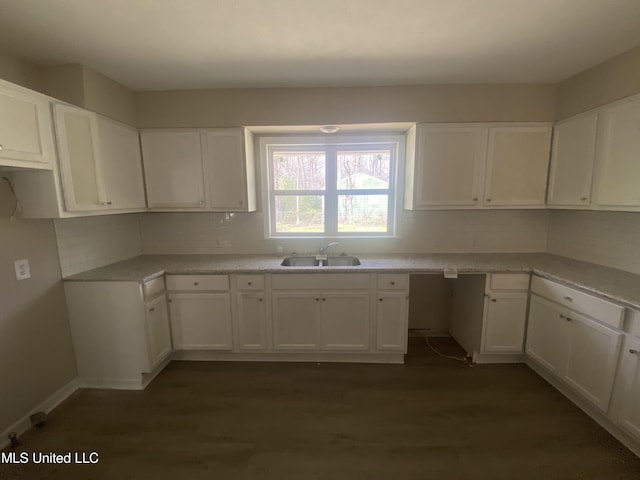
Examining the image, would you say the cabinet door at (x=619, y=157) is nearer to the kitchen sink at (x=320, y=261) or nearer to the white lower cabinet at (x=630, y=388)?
the white lower cabinet at (x=630, y=388)

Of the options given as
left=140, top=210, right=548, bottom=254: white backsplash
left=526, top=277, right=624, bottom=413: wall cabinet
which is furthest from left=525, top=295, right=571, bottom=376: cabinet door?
left=140, top=210, right=548, bottom=254: white backsplash

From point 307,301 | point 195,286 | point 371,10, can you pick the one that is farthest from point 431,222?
point 195,286

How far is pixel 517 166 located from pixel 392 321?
6.19ft

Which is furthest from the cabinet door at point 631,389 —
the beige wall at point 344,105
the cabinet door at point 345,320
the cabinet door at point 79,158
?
the cabinet door at point 79,158

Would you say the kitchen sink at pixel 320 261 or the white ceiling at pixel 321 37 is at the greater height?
the white ceiling at pixel 321 37

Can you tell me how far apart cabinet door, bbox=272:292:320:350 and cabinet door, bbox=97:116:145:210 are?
1.60 metres

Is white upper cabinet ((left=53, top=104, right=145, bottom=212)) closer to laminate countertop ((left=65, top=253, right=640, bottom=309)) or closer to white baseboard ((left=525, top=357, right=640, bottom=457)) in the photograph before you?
laminate countertop ((left=65, top=253, right=640, bottom=309))

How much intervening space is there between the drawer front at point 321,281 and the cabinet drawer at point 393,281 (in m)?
0.13

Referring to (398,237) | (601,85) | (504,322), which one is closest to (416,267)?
(398,237)

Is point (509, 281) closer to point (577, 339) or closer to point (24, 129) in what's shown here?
point (577, 339)

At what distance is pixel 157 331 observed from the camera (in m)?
2.42

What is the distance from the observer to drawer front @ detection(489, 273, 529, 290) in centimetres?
242

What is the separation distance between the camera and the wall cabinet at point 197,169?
2691mm

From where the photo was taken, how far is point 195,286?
2.55 meters
